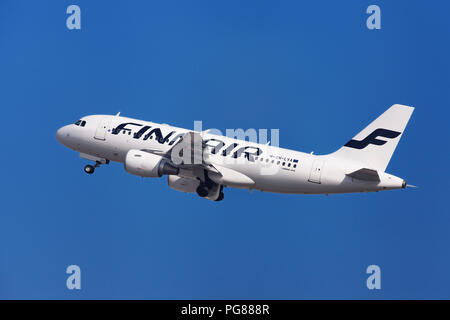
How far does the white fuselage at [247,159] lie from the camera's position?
176 feet

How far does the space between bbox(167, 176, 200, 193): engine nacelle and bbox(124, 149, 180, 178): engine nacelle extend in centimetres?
344

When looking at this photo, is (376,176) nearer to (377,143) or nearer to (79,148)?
(377,143)

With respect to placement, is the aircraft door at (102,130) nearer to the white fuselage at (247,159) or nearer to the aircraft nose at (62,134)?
the white fuselage at (247,159)

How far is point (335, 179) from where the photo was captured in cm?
5338

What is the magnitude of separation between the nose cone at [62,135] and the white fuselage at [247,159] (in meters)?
0.83

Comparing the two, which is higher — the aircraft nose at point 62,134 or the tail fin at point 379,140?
the aircraft nose at point 62,134

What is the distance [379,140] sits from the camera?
54.7 meters

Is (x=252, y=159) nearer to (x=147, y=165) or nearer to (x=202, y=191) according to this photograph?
(x=202, y=191)

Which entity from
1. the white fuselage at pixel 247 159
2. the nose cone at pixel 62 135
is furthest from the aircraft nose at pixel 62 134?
the white fuselage at pixel 247 159

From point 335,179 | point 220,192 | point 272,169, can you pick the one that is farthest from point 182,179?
point 335,179

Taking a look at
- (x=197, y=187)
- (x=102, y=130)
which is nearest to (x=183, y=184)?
(x=197, y=187)

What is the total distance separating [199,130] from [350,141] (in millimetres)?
10664

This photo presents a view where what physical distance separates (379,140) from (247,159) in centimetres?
900

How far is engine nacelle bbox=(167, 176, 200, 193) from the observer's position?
59.6 m
